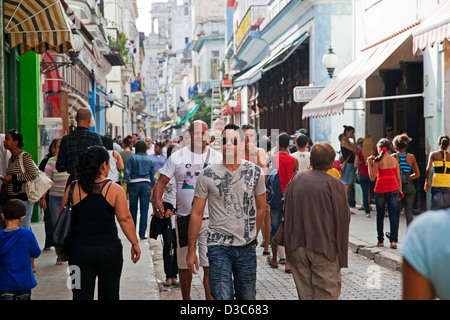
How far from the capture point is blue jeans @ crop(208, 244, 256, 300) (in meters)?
5.32

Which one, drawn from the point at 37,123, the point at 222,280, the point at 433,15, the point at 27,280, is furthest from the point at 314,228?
the point at 37,123

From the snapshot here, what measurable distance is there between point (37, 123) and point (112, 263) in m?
10.1

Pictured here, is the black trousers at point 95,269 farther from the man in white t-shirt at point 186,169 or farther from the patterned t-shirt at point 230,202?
the man in white t-shirt at point 186,169

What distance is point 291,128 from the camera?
985 inches

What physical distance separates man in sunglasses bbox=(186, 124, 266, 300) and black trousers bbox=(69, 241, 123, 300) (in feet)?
2.16

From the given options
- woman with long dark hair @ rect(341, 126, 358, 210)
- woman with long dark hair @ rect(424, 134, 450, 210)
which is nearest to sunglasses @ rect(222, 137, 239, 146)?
woman with long dark hair @ rect(424, 134, 450, 210)

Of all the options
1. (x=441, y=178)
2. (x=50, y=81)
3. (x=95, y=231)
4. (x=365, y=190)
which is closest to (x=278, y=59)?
(x=50, y=81)

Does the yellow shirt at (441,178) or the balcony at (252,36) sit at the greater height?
the balcony at (252,36)

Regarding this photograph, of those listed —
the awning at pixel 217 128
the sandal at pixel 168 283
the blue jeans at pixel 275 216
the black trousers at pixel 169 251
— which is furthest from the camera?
the awning at pixel 217 128

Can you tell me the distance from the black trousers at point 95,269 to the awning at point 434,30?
20.5 ft

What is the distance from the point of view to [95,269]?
5.13m

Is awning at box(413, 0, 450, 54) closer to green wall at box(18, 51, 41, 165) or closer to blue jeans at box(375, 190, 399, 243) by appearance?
blue jeans at box(375, 190, 399, 243)

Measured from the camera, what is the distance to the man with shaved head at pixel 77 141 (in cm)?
801

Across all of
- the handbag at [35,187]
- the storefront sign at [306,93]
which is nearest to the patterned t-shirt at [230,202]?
the handbag at [35,187]
